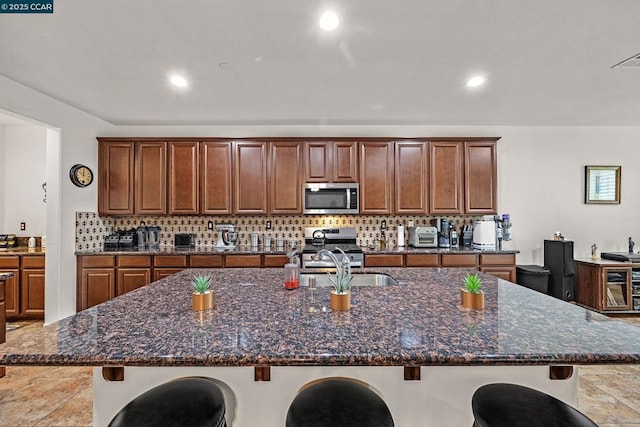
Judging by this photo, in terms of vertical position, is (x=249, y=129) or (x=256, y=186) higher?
(x=249, y=129)

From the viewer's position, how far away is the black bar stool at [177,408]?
3.12ft

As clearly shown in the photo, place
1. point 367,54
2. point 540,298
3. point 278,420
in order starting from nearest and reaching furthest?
1. point 278,420
2. point 540,298
3. point 367,54

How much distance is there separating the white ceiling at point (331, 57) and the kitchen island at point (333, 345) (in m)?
1.80

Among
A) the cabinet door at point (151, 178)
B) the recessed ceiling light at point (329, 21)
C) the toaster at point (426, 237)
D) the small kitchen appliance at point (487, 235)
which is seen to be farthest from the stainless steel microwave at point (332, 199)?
the recessed ceiling light at point (329, 21)

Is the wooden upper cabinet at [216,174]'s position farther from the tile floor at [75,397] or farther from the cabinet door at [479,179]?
the cabinet door at [479,179]

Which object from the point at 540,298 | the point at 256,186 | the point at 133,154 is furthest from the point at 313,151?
the point at 540,298

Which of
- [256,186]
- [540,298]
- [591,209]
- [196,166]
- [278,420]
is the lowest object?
[278,420]

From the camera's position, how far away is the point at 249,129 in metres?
4.44

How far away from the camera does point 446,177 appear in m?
4.08

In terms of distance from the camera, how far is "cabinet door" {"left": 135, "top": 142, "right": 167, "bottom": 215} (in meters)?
4.07

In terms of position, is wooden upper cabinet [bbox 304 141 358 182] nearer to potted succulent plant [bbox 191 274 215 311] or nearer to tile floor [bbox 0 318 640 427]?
potted succulent plant [bbox 191 274 215 311]

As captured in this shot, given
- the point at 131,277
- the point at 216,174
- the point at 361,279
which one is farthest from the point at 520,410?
the point at 131,277

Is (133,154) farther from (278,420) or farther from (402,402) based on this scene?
(402,402)

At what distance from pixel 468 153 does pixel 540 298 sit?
9.62 ft
